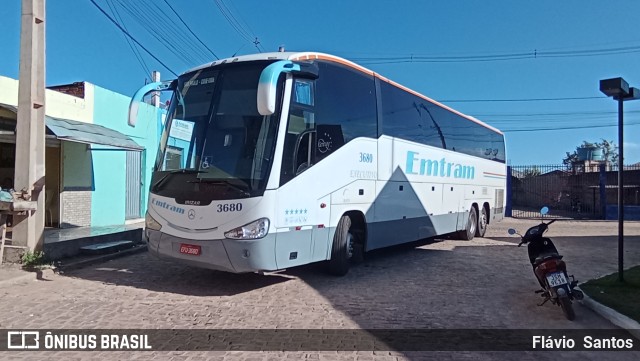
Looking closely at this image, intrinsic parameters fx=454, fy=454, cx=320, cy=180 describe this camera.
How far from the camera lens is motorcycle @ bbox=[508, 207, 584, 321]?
5.87m

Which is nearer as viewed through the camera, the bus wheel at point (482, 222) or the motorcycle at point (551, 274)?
the motorcycle at point (551, 274)

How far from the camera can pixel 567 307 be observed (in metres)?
5.88

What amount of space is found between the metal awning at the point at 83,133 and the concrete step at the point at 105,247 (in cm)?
251

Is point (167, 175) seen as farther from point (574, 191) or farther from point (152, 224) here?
point (574, 191)

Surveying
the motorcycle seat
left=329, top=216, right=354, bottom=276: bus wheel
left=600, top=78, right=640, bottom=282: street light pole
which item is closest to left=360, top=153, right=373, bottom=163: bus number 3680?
left=329, top=216, right=354, bottom=276: bus wheel

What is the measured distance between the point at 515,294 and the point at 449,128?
645cm

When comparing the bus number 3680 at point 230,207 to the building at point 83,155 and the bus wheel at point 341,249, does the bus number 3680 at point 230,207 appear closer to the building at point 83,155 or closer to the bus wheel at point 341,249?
the bus wheel at point 341,249

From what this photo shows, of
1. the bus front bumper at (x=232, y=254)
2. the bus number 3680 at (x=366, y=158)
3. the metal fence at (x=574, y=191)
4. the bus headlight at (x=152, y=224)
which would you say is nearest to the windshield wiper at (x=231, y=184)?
the bus front bumper at (x=232, y=254)

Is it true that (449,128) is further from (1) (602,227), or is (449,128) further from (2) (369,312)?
(1) (602,227)

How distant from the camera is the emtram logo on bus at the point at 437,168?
34.2 feet

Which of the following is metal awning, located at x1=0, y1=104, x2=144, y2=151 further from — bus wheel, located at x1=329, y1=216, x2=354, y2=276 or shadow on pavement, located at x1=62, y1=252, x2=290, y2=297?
bus wheel, located at x1=329, y1=216, x2=354, y2=276

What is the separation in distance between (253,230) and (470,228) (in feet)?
33.2

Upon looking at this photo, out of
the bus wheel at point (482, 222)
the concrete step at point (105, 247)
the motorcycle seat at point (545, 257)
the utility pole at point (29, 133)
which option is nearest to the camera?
the motorcycle seat at point (545, 257)

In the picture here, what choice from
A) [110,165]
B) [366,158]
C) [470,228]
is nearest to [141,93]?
[366,158]
